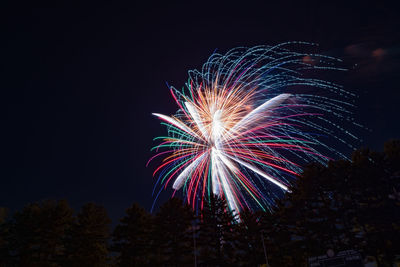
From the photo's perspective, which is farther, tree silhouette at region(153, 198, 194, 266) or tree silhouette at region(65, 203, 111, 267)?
tree silhouette at region(153, 198, 194, 266)

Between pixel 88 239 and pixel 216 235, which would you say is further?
pixel 216 235

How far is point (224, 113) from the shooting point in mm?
32500

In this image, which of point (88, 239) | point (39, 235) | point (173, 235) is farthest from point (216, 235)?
point (39, 235)

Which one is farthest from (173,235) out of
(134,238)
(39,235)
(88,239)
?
(39,235)

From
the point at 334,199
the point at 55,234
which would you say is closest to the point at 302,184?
the point at 334,199

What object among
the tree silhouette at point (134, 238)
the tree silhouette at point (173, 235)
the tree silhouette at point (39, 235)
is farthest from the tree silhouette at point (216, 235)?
the tree silhouette at point (39, 235)

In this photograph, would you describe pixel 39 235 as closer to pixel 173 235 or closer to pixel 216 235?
pixel 173 235

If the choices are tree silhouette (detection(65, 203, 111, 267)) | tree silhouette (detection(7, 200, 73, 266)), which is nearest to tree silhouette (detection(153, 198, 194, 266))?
tree silhouette (detection(65, 203, 111, 267))

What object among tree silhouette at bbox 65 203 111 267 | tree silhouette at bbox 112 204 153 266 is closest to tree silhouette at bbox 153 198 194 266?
tree silhouette at bbox 112 204 153 266

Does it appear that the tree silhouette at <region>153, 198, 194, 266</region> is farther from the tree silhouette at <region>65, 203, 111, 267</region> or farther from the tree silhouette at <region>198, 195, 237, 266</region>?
the tree silhouette at <region>65, 203, 111, 267</region>

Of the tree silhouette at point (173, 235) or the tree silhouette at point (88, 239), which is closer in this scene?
the tree silhouette at point (88, 239)

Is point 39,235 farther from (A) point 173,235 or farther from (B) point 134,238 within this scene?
(A) point 173,235

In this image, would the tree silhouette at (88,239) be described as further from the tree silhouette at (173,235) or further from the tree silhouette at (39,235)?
the tree silhouette at (173,235)

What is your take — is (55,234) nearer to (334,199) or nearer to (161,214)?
(161,214)
